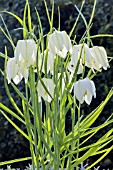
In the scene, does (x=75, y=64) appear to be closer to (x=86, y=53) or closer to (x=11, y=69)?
(x=86, y=53)

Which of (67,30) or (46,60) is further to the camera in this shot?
(67,30)

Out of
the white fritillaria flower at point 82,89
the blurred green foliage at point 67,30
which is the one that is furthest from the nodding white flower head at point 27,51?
the blurred green foliage at point 67,30

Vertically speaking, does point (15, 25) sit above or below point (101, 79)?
above

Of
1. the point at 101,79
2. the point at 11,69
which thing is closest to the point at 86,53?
the point at 11,69

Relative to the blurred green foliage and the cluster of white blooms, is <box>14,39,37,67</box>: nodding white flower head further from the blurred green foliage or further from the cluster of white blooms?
the blurred green foliage

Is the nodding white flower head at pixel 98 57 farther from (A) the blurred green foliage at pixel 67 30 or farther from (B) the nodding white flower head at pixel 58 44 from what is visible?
(A) the blurred green foliage at pixel 67 30

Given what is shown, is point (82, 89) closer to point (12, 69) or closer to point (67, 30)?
point (12, 69)

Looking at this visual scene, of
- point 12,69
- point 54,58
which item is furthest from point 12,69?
point 54,58
